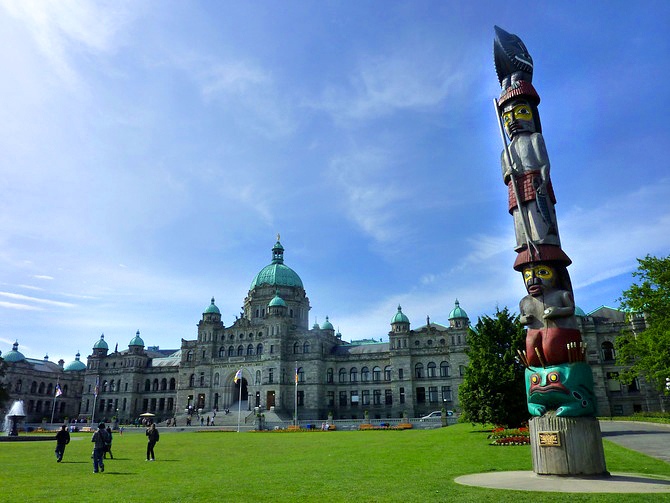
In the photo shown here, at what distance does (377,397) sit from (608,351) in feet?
118

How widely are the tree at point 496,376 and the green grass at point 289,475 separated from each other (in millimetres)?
3459

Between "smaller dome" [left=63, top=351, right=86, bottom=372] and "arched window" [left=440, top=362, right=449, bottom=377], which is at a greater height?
"smaller dome" [left=63, top=351, right=86, bottom=372]

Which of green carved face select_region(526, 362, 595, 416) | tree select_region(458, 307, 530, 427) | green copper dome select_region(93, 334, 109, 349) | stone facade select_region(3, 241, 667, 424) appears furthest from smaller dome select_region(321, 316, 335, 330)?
green carved face select_region(526, 362, 595, 416)

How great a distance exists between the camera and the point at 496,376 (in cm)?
3086

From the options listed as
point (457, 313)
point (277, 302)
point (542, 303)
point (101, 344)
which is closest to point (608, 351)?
point (457, 313)

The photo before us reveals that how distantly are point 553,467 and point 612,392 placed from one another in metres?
61.0

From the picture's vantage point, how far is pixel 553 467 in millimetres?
15367

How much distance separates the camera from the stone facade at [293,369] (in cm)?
7662

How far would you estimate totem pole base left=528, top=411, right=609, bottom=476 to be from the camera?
15109mm

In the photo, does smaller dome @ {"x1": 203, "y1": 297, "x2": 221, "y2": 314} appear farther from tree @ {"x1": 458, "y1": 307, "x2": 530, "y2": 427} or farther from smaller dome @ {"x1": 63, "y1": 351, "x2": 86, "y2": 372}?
tree @ {"x1": 458, "y1": 307, "x2": 530, "y2": 427}

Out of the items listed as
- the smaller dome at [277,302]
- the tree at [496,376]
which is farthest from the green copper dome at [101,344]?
the tree at [496,376]

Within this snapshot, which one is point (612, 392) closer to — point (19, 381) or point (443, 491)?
point (443, 491)

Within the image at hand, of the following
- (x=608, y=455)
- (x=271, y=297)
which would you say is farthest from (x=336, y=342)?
(x=608, y=455)

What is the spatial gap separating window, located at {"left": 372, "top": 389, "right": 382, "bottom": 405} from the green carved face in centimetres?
6859
